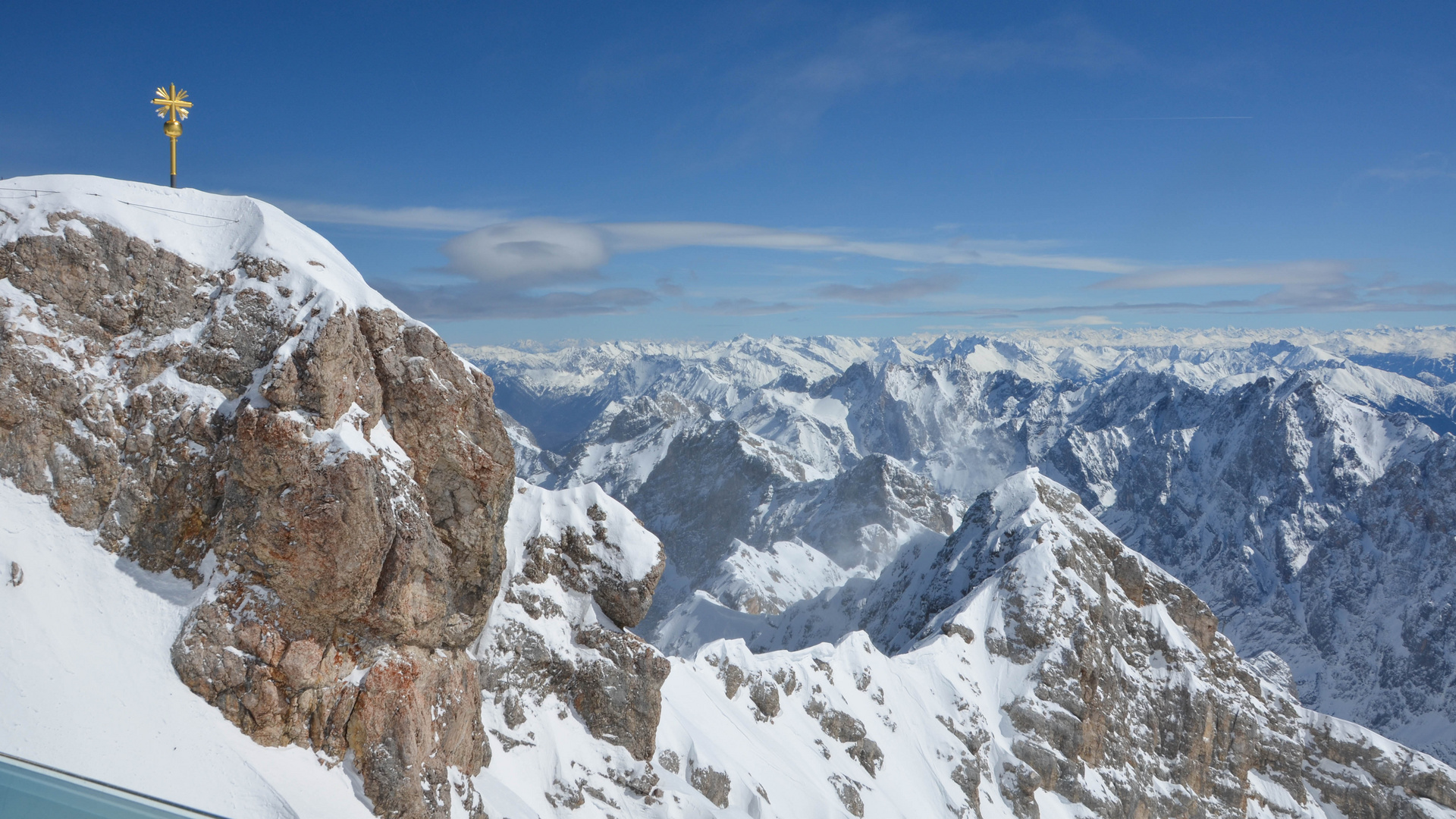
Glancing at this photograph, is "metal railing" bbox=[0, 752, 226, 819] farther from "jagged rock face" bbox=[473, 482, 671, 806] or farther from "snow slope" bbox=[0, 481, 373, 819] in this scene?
"jagged rock face" bbox=[473, 482, 671, 806]

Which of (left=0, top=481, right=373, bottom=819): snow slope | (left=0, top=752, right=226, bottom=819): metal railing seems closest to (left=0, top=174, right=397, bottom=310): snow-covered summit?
(left=0, top=481, right=373, bottom=819): snow slope

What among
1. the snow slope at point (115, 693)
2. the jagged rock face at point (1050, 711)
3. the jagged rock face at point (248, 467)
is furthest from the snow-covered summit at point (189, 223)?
the jagged rock face at point (1050, 711)

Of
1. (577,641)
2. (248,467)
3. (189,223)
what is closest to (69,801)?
(248,467)

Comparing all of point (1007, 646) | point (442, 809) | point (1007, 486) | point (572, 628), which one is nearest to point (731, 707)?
point (572, 628)

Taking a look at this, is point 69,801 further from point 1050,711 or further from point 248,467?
point 1050,711

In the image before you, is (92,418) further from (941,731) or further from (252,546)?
(941,731)

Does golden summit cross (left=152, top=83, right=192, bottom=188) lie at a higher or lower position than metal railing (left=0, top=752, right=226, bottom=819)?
higher

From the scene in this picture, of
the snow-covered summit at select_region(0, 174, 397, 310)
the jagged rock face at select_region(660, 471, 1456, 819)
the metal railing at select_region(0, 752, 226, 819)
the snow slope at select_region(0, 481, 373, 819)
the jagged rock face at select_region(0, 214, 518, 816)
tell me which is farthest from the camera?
the jagged rock face at select_region(660, 471, 1456, 819)

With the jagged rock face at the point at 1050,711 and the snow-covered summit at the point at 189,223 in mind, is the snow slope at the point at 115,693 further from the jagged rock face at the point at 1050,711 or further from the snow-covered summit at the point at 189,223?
the jagged rock face at the point at 1050,711
